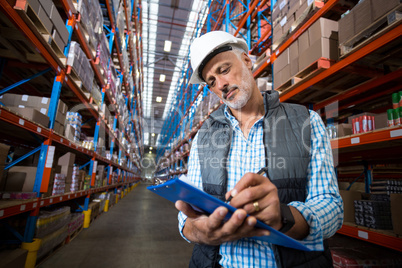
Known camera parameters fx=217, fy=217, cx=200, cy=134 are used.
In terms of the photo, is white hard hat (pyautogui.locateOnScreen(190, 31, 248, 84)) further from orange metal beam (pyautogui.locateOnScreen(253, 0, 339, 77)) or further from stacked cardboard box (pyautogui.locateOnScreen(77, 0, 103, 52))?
stacked cardboard box (pyautogui.locateOnScreen(77, 0, 103, 52))

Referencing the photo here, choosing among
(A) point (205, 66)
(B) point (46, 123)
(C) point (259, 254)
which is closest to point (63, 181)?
(B) point (46, 123)

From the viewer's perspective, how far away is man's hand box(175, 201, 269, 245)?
0.66m

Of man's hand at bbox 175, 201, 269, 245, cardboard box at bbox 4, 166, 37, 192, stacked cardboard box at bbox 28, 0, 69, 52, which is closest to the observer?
man's hand at bbox 175, 201, 269, 245

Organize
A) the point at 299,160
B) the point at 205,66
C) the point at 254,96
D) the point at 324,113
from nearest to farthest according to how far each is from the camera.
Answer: the point at 299,160 → the point at 254,96 → the point at 205,66 → the point at 324,113

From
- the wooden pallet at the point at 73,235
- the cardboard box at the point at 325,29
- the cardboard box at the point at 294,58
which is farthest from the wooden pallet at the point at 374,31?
the wooden pallet at the point at 73,235

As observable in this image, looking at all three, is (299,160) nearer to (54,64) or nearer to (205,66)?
(205,66)

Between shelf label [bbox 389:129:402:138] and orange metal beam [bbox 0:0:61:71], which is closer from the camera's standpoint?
shelf label [bbox 389:129:402:138]

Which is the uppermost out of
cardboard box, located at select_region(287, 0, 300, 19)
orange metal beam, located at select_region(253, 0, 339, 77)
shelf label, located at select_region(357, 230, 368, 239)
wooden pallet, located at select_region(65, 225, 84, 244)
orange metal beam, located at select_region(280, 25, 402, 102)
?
cardboard box, located at select_region(287, 0, 300, 19)

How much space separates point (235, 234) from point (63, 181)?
3.75 meters

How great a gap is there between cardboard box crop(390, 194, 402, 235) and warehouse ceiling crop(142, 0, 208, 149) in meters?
10.3

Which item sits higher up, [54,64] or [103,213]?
[54,64]

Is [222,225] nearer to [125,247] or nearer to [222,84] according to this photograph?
[222,84]

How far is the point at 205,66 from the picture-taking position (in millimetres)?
1490

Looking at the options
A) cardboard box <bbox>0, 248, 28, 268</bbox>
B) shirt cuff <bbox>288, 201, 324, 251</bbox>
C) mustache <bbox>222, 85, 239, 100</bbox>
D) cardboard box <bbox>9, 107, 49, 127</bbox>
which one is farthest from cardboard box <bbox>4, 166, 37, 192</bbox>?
shirt cuff <bbox>288, 201, 324, 251</bbox>
